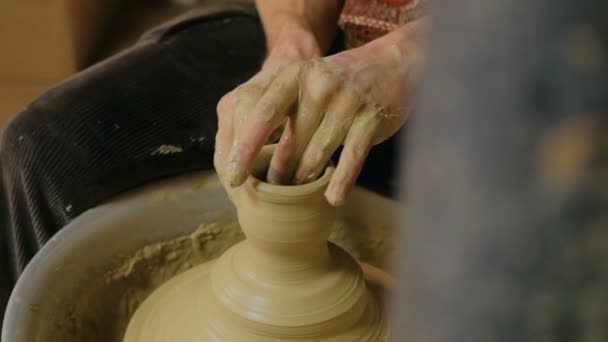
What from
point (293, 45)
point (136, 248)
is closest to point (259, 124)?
point (293, 45)

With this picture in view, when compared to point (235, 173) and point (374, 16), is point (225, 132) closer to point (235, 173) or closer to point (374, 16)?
point (235, 173)

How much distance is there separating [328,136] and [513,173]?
0.69m

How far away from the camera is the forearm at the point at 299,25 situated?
4.19 ft

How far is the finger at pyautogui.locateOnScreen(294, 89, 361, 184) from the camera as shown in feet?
3.20

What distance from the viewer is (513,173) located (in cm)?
29

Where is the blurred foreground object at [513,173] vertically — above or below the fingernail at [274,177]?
above

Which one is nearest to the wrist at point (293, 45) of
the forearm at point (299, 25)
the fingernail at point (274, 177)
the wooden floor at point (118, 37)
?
the forearm at point (299, 25)

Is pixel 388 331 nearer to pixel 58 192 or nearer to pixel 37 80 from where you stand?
pixel 58 192

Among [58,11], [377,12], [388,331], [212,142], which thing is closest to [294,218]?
[388,331]

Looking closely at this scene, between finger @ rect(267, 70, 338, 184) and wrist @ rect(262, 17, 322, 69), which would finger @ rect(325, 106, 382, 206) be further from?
wrist @ rect(262, 17, 322, 69)

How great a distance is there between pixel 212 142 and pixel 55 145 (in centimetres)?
27

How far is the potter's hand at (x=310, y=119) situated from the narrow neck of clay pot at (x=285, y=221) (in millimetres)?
29

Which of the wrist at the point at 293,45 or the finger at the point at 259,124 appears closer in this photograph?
the finger at the point at 259,124

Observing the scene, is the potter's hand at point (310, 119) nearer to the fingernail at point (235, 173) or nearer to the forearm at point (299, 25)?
the fingernail at point (235, 173)
